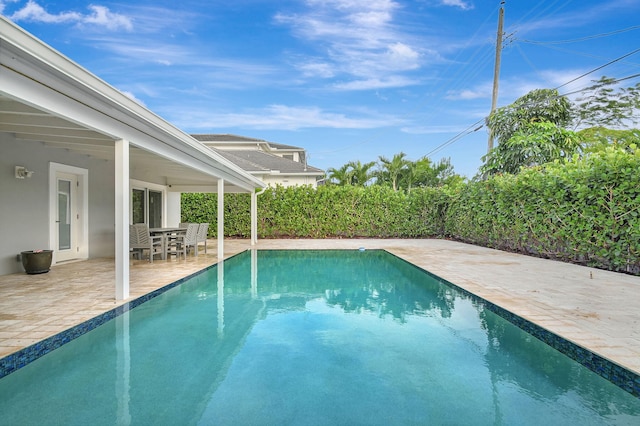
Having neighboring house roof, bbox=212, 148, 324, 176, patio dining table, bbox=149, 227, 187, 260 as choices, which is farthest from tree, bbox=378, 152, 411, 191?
patio dining table, bbox=149, 227, 187, 260

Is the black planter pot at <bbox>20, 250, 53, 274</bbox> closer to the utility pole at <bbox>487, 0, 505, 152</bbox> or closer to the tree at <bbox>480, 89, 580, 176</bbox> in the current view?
the tree at <bbox>480, 89, 580, 176</bbox>

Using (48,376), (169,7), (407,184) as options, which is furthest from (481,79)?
(48,376)

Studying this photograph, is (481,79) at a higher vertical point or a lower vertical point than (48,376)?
higher

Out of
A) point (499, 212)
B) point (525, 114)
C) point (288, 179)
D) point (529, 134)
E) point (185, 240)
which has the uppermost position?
point (525, 114)

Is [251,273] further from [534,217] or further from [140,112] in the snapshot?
[534,217]

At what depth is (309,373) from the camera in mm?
3539

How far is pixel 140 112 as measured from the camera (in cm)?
511

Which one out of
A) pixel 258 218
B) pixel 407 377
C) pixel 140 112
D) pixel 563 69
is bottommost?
pixel 407 377

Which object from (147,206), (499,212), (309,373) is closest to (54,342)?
(309,373)

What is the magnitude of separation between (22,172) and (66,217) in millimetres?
1946

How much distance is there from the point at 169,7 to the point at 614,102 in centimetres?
2900

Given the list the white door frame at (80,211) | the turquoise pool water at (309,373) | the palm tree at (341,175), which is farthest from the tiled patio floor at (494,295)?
the palm tree at (341,175)

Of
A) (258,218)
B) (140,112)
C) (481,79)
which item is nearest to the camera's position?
(140,112)

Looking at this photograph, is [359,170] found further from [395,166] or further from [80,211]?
[80,211]
